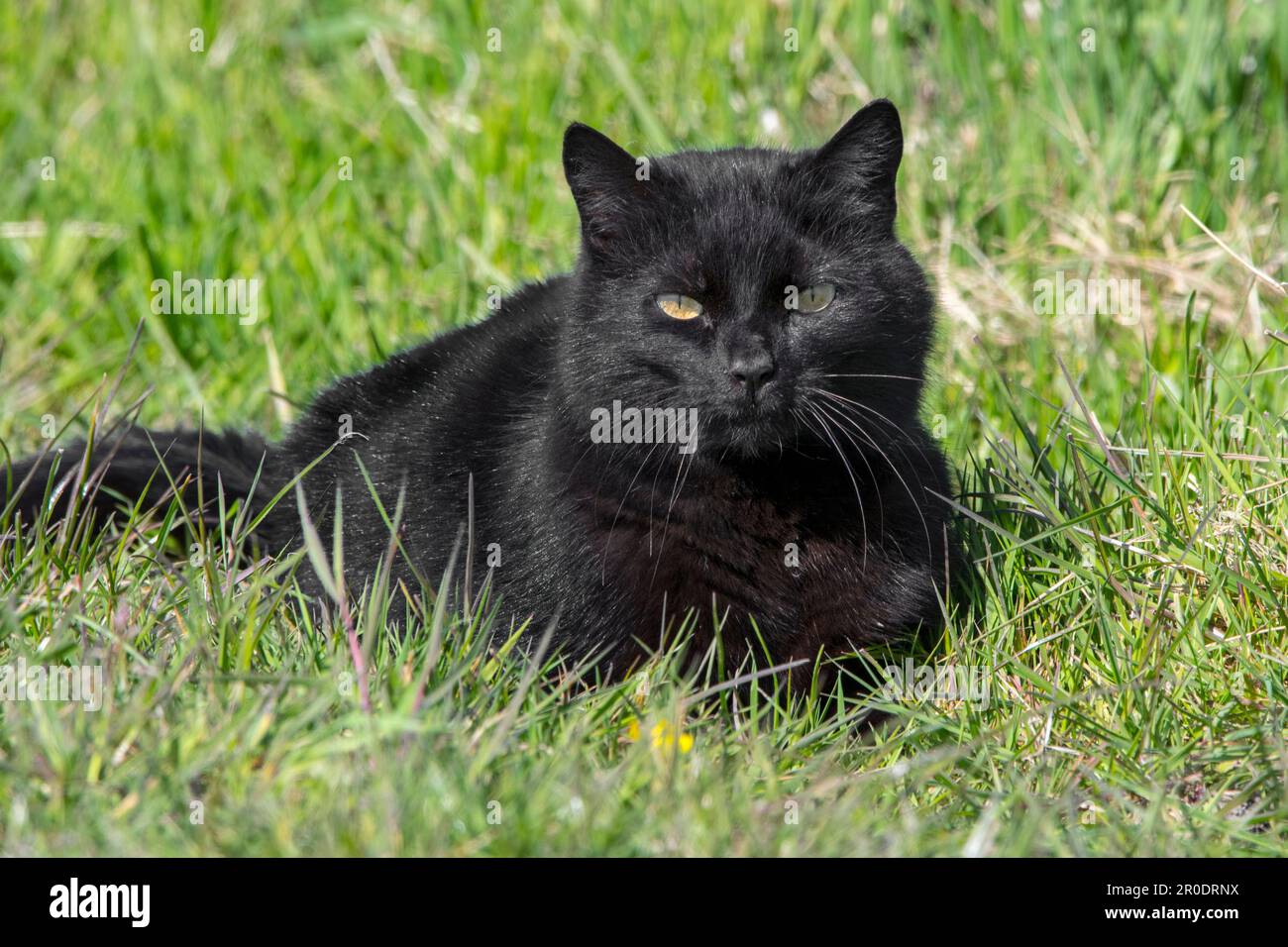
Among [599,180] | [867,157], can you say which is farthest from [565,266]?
[867,157]

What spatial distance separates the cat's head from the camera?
8.74 feet

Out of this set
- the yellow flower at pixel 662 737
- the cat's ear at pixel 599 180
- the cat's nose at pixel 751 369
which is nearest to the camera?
the yellow flower at pixel 662 737

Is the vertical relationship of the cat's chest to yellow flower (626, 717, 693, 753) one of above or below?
above

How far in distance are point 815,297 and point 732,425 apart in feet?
1.03

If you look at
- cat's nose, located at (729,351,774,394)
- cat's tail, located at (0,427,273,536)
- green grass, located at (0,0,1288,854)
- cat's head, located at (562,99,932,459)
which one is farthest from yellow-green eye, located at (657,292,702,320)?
cat's tail, located at (0,427,273,536)

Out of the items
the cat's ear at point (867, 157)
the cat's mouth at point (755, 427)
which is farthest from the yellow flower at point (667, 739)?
the cat's ear at point (867, 157)

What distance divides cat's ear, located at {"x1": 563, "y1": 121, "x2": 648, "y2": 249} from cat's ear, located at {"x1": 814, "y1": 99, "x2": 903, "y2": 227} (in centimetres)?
38

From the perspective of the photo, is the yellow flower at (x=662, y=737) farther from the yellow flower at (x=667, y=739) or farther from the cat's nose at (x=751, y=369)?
the cat's nose at (x=751, y=369)

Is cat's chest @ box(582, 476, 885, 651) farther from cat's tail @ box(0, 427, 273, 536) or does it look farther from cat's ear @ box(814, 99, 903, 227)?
cat's tail @ box(0, 427, 273, 536)

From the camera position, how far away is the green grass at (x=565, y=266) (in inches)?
84.6

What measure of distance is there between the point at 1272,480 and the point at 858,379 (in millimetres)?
961

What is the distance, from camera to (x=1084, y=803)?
2412 mm
